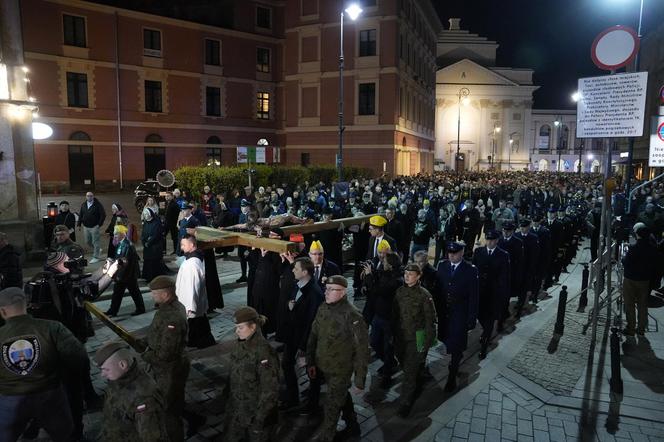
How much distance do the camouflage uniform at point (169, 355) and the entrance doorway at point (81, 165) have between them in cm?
3410

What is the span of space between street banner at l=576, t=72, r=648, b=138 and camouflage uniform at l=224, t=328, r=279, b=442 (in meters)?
6.14

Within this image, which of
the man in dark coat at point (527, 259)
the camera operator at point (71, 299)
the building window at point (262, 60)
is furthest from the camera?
the building window at point (262, 60)

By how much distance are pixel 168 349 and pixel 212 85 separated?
38285 millimetres

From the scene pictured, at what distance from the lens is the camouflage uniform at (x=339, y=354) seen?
486 centimetres

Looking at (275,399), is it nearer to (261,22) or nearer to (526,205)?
(526,205)

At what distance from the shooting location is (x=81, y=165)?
3456 cm

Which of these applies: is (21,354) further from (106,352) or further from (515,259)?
(515,259)

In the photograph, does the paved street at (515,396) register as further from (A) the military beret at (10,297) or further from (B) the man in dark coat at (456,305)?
(A) the military beret at (10,297)

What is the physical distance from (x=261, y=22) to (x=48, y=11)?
54.8 ft

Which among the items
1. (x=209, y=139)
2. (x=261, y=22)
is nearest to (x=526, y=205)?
(x=209, y=139)

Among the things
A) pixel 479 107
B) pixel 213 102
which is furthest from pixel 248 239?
pixel 479 107

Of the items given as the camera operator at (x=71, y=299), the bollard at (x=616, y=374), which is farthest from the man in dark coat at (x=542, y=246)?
the camera operator at (x=71, y=299)

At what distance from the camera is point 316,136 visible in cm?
4031

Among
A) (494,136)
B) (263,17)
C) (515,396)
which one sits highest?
(263,17)
